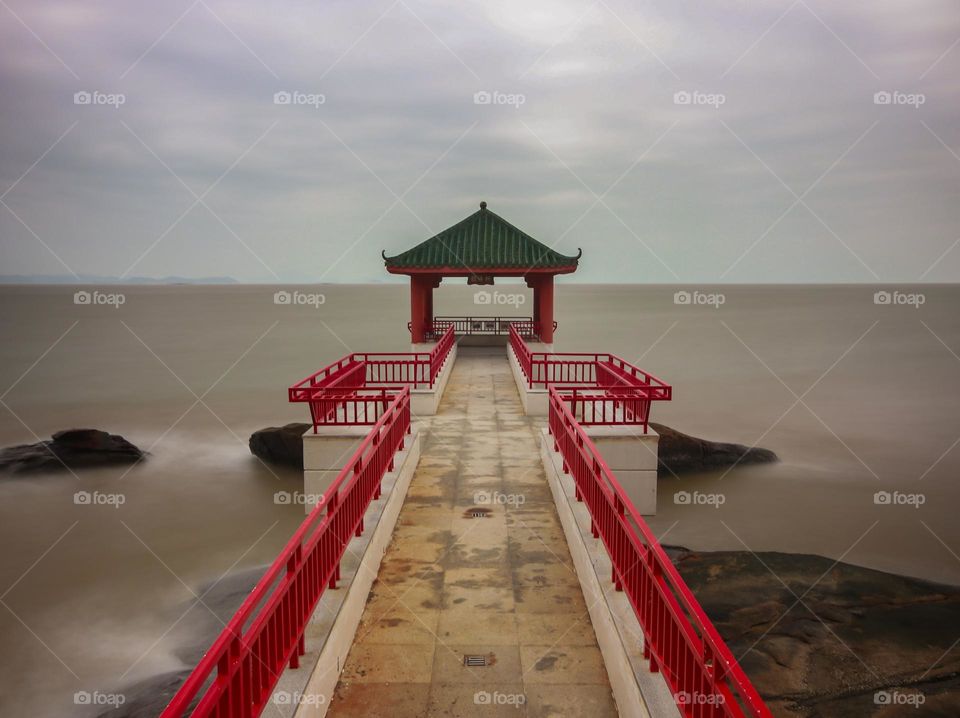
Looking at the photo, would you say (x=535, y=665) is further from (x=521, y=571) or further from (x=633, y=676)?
(x=521, y=571)

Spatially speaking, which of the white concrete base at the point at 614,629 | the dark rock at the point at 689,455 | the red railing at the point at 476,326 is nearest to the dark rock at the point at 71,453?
the red railing at the point at 476,326

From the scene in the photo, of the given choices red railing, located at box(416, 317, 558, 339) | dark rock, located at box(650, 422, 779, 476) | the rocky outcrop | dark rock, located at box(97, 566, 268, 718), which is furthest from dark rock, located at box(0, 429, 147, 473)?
the rocky outcrop

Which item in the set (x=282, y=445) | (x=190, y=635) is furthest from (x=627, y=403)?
(x=282, y=445)

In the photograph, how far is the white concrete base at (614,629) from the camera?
13.4 feet

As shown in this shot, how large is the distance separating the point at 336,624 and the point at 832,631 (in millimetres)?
8988

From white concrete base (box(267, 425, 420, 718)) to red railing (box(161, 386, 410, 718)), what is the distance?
10 cm

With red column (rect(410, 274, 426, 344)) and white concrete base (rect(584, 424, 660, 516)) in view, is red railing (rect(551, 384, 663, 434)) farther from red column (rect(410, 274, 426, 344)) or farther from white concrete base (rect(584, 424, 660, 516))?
red column (rect(410, 274, 426, 344))

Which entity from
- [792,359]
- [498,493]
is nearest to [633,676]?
[498,493]

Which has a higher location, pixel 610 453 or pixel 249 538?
pixel 610 453

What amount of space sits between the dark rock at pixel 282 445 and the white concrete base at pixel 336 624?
1532 centimetres

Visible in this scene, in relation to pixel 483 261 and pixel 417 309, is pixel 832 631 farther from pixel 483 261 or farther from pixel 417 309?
pixel 417 309

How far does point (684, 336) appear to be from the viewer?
78562mm

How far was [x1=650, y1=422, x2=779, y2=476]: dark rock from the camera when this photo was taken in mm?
21297

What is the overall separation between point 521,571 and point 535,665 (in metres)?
1.68
